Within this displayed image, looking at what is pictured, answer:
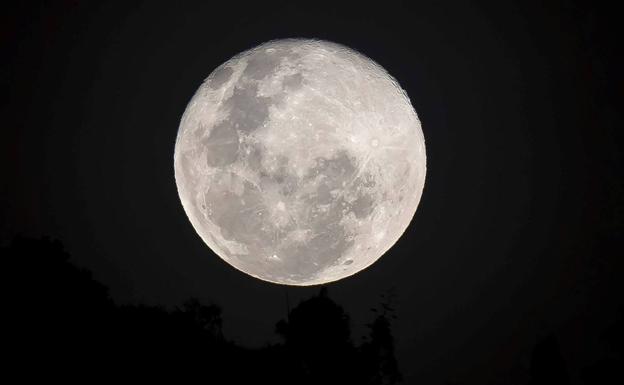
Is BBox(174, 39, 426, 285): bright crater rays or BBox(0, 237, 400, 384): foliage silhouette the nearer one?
BBox(174, 39, 426, 285): bright crater rays

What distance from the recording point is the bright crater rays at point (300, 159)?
8062 millimetres

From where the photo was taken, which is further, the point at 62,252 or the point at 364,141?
the point at 62,252

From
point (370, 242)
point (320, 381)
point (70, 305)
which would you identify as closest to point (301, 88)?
point (370, 242)

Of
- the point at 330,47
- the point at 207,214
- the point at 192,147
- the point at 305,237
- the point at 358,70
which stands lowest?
the point at 305,237

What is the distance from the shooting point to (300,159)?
26.2ft

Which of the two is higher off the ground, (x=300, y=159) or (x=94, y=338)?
(x=300, y=159)

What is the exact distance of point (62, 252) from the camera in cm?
1191

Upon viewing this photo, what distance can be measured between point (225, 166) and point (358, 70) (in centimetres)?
320

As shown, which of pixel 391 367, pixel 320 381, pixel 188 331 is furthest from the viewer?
pixel 391 367

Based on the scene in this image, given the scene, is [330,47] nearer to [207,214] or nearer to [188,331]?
[207,214]

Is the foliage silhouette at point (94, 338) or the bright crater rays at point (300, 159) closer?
the bright crater rays at point (300, 159)

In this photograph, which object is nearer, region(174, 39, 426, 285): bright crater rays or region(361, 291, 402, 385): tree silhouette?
region(174, 39, 426, 285): bright crater rays

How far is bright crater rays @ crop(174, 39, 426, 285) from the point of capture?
26.5 feet

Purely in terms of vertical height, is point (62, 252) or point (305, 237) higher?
point (62, 252)
